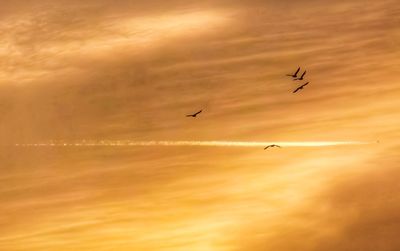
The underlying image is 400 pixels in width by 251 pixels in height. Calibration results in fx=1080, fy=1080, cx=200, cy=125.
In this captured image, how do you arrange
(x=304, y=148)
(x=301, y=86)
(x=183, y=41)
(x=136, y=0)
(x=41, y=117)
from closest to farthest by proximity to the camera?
(x=304, y=148), (x=301, y=86), (x=41, y=117), (x=183, y=41), (x=136, y=0)

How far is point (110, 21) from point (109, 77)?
25.5 ft

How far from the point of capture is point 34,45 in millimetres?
47938

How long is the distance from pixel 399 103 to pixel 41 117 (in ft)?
45.8

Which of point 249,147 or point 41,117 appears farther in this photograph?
point 41,117

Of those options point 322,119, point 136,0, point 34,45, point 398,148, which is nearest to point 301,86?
point 322,119

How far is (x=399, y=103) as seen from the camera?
32688 mm

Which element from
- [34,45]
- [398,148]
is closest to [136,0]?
[34,45]

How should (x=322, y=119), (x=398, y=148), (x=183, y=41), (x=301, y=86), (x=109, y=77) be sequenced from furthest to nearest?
1. (x=183, y=41)
2. (x=109, y=77)
3. (x=301, y=86)
4. (x=322, y=119)
5. (x=398, y=148)

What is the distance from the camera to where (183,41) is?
4653cm

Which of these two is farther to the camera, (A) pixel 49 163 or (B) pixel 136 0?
(B) pixel 136 0

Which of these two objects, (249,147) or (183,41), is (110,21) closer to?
(183,41)

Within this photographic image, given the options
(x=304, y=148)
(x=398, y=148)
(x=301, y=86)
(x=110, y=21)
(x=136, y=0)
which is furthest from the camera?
(x=136, y=0)

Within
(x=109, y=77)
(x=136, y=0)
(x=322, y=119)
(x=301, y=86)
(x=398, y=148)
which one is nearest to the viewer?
(x=398, y=148)

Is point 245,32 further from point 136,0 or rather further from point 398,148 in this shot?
point 398,148
